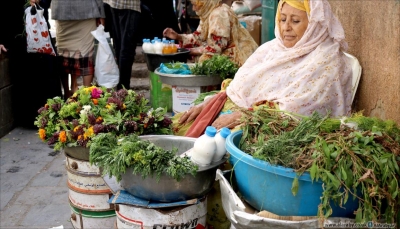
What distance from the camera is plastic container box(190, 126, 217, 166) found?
2494 millimetres

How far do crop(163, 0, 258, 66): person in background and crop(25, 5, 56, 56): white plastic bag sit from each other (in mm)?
1694

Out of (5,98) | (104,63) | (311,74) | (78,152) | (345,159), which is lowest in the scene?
(5,98)

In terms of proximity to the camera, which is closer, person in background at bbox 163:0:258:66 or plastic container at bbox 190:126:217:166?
plastic container at bbox 190:126:217:166

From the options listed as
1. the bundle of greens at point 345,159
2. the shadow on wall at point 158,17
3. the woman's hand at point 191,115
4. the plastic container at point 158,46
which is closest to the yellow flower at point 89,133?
the woman's hand at point 191,115

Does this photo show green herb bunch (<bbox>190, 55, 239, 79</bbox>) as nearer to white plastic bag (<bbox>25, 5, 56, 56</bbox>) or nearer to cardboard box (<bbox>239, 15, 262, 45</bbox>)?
white plastic bag (<bbox>25, 5, 56, 56</bbox>)

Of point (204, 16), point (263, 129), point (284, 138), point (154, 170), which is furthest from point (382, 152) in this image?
point (204, 16)

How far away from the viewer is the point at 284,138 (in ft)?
7.53

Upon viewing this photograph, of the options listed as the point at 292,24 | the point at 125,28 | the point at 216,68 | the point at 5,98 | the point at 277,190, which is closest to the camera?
the point at 277,190

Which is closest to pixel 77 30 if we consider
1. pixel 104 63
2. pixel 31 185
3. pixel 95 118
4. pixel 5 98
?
pixel 104 63

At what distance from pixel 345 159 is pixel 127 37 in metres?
5.14

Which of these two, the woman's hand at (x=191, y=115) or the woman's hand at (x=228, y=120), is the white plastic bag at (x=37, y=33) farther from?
the woman's hand at (x=228, y=120)

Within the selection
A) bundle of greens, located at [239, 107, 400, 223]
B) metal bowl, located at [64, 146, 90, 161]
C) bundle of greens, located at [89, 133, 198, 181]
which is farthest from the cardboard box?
bundle of greens, located at [239, 107, 400, 223]

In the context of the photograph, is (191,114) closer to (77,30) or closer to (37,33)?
(37,33)

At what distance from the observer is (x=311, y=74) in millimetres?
3158
